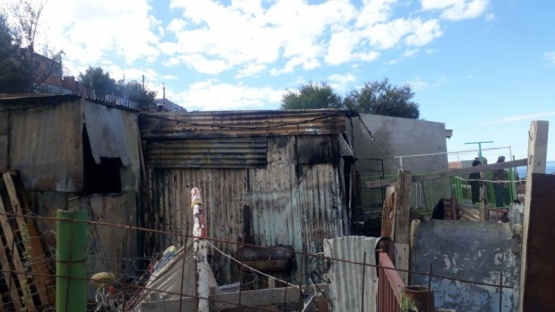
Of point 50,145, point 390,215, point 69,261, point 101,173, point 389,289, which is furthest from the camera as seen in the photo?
point 101,173

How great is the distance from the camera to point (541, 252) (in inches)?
89.4

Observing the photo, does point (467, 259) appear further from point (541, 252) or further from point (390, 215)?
point (541, 252)

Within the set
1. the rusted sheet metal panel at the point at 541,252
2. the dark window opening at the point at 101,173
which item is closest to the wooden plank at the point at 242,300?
the rusted sheet metal panel at the point at 541,252

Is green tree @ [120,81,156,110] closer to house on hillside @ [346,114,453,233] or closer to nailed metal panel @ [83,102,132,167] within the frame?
house on hillside @ [346,114,453,233]

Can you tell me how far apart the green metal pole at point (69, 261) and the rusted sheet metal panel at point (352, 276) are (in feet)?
11.3

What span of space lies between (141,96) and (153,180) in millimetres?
24295

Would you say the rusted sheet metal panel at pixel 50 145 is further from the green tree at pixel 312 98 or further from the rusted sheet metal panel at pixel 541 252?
the green tree at pixel 312 98

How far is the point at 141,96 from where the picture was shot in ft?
105

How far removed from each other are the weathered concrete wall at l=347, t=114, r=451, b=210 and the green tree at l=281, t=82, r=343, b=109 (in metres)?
11.2

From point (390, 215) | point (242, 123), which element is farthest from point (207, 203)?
point (390, 215)

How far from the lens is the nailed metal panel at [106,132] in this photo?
7597mm

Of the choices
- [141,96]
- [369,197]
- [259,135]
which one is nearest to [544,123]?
[259,135]

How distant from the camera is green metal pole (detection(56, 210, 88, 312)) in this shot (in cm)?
251

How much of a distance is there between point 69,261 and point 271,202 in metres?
6.37
